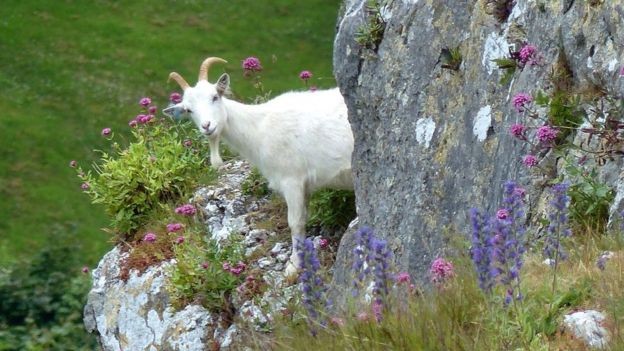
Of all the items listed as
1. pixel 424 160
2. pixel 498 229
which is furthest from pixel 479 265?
pixel 424 160

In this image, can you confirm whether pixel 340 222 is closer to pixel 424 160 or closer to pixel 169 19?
pixel 424 160

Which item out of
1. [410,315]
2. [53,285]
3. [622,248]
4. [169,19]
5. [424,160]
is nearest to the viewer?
[410,315]

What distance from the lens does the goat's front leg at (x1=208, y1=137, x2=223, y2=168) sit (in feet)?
46.4

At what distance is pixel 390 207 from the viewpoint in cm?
996

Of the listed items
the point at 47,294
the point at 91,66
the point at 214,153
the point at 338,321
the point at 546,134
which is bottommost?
the point at 91,66

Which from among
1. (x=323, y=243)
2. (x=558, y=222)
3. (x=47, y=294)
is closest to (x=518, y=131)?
(x=558, y=222)

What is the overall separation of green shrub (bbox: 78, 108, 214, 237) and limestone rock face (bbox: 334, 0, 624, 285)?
372cm

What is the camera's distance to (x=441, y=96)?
9.63 metres

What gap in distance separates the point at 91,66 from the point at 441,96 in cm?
3914

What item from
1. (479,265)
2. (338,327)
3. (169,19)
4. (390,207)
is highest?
(479,265)

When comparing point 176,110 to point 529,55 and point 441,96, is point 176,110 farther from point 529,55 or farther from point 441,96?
point 529,55

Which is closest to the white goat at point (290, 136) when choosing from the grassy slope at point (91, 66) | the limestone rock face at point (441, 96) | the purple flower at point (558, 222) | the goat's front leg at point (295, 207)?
the goat's front leg at point (295, 207)

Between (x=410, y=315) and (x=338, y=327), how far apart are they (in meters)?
0.43

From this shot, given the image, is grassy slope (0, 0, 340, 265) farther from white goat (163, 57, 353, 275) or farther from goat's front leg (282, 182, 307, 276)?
goat's front leg (282, 182, 307, 276)
